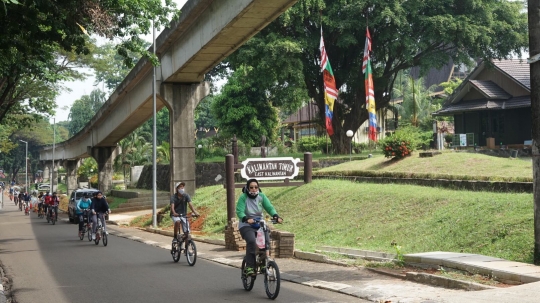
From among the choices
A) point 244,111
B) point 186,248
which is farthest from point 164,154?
point 186,248

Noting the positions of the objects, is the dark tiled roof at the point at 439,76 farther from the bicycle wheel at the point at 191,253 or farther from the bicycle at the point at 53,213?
the bicycle wheel at the point at 191,253

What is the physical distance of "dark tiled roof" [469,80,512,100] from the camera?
4116 cm

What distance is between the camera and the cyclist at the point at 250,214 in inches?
427

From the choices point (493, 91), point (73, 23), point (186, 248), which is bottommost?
point (186, 248)

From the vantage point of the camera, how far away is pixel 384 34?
42406 millimetres

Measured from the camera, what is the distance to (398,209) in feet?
60.6

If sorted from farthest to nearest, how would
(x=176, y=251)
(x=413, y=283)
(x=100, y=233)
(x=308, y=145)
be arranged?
(x=308, y=145), (x=100, y=233), (x=176, y=251), (x=413, y=283)

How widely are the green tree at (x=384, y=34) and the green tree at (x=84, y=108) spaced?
83.3 meters

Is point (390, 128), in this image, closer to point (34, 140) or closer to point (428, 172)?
point (428, 172)

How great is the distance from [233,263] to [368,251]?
296cm

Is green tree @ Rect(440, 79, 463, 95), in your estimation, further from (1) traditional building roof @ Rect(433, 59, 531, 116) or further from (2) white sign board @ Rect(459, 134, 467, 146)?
(2) white sign board @ Rect(459, 134, 467, 146)

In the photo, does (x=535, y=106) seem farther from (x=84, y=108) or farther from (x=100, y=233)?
(x=84, y=108)

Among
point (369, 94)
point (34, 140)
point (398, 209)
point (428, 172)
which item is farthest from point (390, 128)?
point (34, 140)

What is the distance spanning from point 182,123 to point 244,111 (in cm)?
2411
